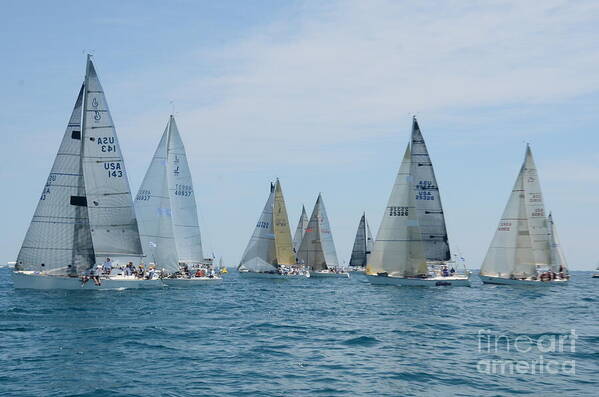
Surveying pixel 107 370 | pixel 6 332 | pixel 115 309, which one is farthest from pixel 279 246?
pixel 107 370

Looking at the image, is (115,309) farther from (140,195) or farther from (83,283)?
(140,195)

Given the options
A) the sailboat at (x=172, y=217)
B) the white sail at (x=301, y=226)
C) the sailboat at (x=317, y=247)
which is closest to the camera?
the sailboat at (x=172, y=217)

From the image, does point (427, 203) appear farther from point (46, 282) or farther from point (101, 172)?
point (46, 282)

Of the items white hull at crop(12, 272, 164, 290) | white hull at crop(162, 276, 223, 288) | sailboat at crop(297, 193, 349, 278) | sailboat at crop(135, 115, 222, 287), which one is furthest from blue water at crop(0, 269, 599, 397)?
sailboat at crop(297, 193, 349, 278)

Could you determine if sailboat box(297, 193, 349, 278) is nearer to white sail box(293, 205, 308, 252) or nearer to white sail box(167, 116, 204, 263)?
white sail box(293, 205, 308, 252)

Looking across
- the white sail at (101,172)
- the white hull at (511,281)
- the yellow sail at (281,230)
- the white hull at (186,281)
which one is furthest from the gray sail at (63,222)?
the white hull at (511,281)

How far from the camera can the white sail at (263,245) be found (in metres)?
74.8

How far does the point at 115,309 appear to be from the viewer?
32906 millimetres

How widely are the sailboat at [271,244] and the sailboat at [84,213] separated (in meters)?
29.5

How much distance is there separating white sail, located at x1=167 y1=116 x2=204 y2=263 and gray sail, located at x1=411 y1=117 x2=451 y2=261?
2015cm

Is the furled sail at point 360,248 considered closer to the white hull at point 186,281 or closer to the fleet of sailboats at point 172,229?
the fleet of sailboats at point 172,229

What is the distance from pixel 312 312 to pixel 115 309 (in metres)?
10.6

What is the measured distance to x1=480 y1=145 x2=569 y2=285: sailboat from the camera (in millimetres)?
60312

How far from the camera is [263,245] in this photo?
74.7 meters
